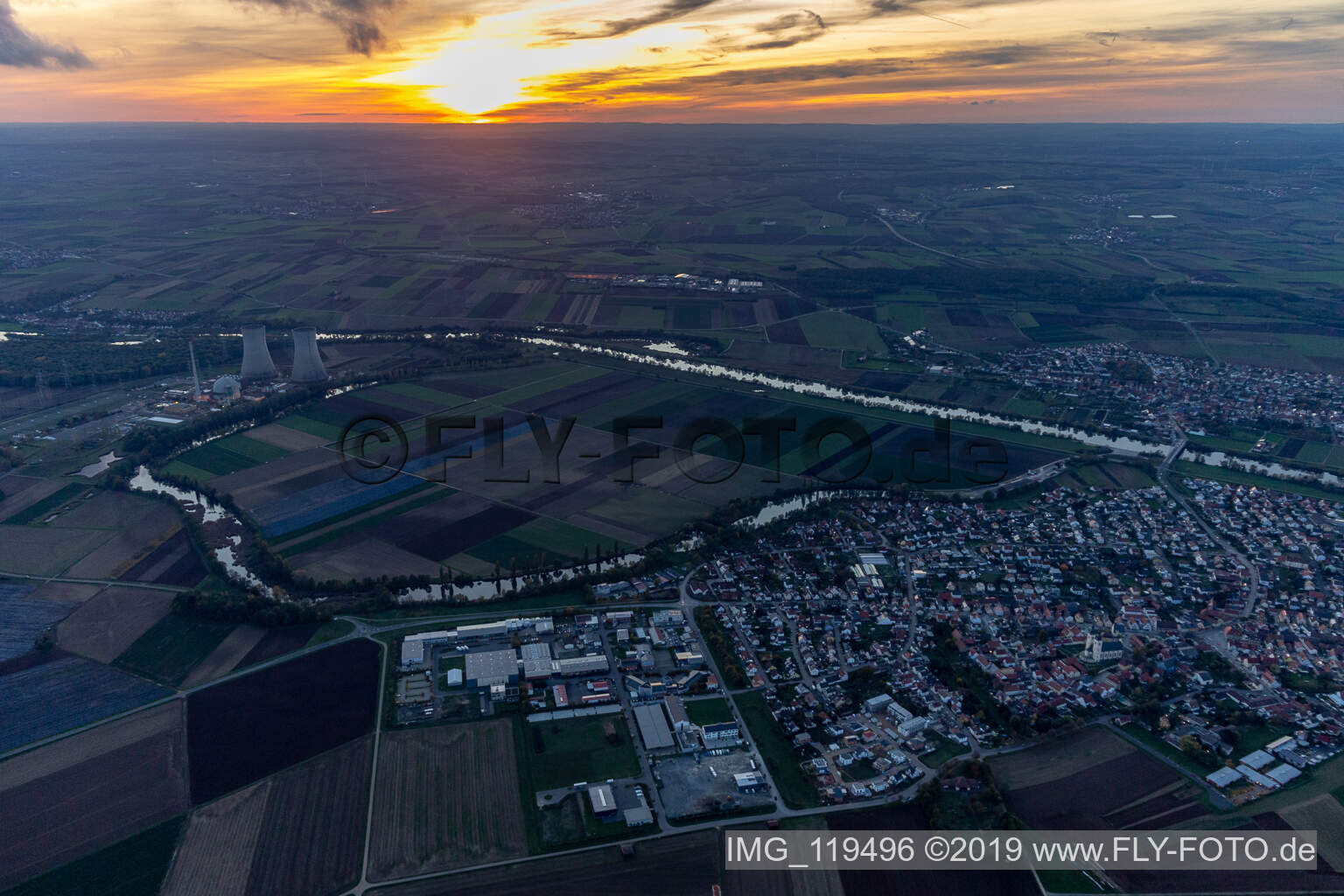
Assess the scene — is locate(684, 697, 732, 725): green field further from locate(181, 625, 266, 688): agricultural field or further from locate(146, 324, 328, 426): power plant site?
locate(146, 324, 328, 426): power plant site

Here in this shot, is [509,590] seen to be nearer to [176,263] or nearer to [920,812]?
[920,812]

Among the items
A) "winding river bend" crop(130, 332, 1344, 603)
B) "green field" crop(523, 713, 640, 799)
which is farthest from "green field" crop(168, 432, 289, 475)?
"green field" crop(523, 713, 640, 799)

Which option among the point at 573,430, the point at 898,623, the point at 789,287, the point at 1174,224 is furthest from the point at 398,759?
the point at 1174,224

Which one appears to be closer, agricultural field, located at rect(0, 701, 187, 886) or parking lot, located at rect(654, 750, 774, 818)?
agricultural field, located at rect(0, 701, 187, 886)

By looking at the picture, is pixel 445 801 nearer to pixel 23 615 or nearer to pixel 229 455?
pixel 23 615

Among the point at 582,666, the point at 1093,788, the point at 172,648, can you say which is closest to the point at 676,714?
the point at 582,666
